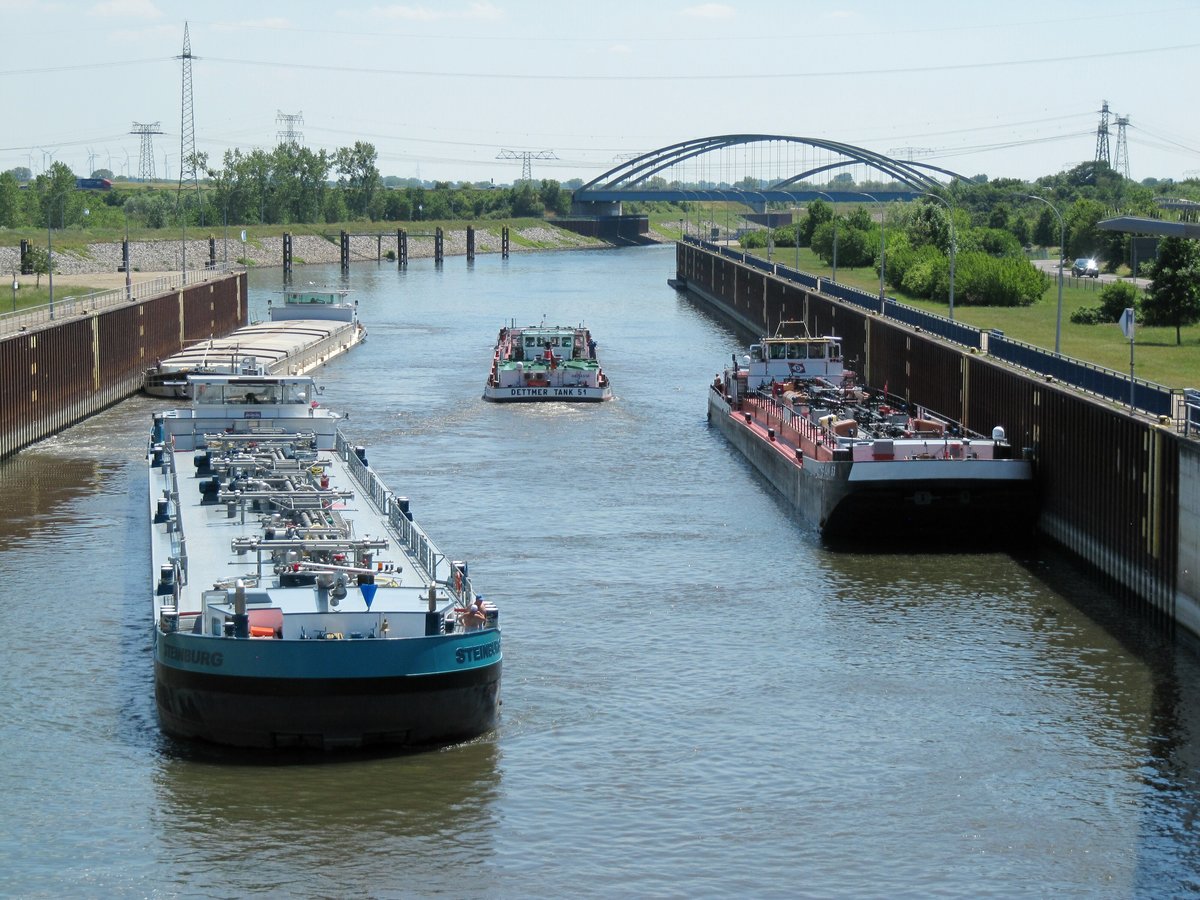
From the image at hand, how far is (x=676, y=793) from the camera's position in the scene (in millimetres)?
23719

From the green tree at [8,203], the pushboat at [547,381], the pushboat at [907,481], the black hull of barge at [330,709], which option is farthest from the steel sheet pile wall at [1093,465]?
the green tree at [8,203]

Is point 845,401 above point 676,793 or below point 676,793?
above

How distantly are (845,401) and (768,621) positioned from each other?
20.4 metres

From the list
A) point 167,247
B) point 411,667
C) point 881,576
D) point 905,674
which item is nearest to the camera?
point 411,667

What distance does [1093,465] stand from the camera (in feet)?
122

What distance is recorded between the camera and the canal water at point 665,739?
851 inches

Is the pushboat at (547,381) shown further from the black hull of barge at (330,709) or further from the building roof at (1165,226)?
the black hull of barge at (330,709)

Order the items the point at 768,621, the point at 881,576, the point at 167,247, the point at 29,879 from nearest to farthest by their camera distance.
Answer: the point at 29,879, the point at 768,621, the point at 881,576, the point at 167,247

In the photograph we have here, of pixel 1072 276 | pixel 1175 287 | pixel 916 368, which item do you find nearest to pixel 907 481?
pixel 916 368

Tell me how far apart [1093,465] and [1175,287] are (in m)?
26.1

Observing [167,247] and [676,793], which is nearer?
[676,793]

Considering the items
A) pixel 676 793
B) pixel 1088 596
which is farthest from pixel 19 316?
pixel 676 793

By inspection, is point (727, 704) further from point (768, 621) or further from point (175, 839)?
point (175, 839)

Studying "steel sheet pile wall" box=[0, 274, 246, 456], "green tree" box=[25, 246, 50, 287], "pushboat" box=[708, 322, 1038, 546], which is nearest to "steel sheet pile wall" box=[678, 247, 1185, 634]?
"pushboat" box=[708, 322, 1038, 546]
